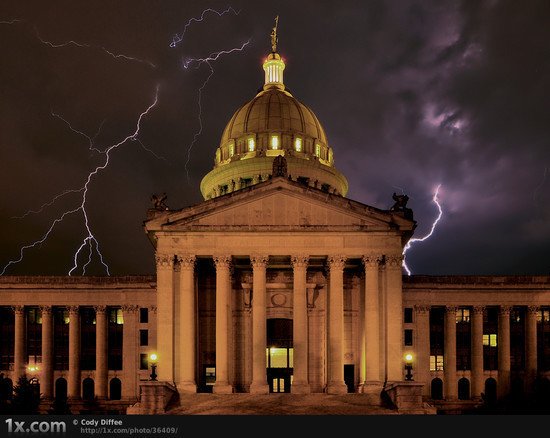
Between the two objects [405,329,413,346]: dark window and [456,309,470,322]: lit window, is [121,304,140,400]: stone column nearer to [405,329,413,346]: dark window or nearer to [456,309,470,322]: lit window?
[405,329,413,346]: dark window

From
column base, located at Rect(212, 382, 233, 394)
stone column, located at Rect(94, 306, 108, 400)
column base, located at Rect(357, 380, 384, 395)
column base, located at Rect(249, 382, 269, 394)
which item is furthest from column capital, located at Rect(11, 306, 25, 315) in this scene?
column base, located at Rect(357, 380, 384, 395)

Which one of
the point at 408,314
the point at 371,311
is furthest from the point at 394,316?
the point at 408,314

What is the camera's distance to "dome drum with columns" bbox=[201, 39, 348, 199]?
90.8 meters

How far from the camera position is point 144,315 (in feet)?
263

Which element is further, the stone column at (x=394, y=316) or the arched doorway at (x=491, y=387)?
the arched doorway at (x=491, y=387)

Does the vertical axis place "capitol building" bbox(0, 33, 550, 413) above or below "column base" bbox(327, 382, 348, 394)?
above

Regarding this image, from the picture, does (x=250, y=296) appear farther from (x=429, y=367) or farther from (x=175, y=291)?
(x=429, y=367)

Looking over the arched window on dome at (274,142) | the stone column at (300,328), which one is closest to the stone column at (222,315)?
the stone column at (300,328)

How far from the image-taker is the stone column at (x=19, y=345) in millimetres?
78312

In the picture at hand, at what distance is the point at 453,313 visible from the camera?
257ft

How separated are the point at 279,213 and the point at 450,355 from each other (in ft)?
86.3

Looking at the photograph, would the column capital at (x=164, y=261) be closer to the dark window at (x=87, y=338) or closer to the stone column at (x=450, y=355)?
→ the dark window at (x=87, y=338)

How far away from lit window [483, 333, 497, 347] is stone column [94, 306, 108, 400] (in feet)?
126

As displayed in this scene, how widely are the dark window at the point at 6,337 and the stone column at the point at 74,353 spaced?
651cm
